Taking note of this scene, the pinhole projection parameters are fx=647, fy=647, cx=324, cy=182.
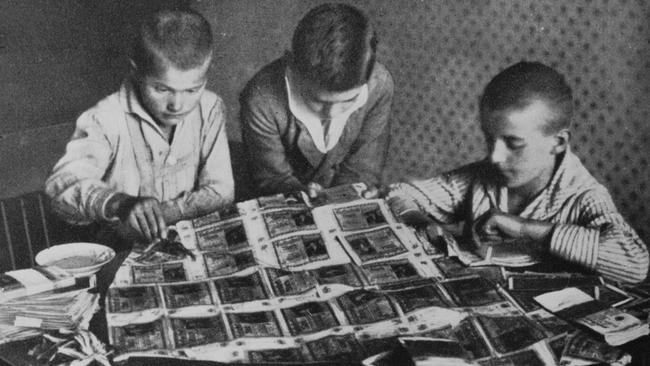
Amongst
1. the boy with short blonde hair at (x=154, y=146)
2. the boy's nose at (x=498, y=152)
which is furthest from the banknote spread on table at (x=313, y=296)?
the boy's nose at (x=498, y=152)

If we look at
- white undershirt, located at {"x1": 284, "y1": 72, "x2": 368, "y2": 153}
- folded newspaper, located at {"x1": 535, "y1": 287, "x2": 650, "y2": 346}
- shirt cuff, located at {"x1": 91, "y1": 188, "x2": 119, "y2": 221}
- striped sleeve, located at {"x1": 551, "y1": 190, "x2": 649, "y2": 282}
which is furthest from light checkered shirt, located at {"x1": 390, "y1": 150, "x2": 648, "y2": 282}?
shirt cuff, located at {"x1": 91, "y1": 188, "x2": 119, "y2": 221}

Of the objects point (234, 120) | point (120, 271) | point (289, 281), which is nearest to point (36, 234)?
point (120, 271)

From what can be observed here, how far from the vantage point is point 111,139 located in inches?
59.0

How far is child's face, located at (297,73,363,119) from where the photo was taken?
1.55m

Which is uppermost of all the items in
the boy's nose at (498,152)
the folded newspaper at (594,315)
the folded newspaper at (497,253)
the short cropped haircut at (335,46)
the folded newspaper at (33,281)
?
the short cropped haircut at (335,46)

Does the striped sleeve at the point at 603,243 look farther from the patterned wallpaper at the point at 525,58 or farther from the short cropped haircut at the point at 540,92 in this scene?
the short cropped haircut at the point at 540,92

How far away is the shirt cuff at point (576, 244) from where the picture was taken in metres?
1.30

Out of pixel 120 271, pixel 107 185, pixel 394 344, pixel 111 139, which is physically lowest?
pixel 394 344

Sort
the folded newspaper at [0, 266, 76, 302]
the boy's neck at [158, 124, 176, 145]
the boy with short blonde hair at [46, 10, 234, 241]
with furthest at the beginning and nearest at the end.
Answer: the boy's neck at [158, 124, 176, 145], the boy with short blonde hair at [46, 10, 234, 241], the folded newspaper at [0, 266, 76, 302]

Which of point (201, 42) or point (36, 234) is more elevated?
point (201, 42)

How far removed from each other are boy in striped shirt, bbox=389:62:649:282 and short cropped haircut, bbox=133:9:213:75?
656 millimetres

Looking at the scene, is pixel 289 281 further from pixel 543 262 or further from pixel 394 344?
pixel 543 262

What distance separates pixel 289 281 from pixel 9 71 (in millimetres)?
764

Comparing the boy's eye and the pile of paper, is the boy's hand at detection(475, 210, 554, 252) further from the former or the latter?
the pile of paper
